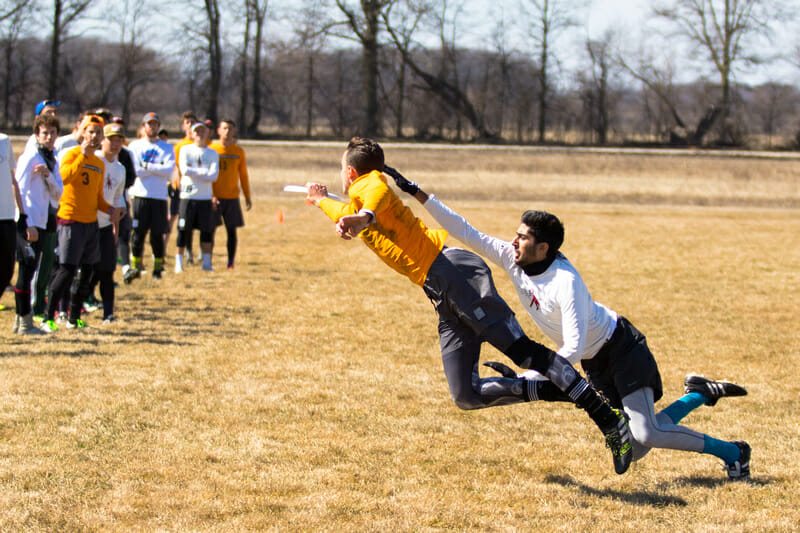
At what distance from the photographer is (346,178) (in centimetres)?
434

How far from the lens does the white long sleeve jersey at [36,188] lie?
6.79 m

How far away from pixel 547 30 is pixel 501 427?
30938mm

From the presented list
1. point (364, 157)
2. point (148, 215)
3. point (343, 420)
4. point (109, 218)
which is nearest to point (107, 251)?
point (109, 218)

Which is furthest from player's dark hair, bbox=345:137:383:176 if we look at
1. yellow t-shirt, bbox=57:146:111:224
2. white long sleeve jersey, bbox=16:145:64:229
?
yellow t-shirt, bbox=57:146:111:224

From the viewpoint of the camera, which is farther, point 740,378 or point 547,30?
point 547,30

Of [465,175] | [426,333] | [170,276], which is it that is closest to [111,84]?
[465,175]

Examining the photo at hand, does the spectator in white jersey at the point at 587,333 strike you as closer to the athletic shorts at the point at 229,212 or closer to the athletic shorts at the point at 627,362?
the athletic shorts at the point at 627,362

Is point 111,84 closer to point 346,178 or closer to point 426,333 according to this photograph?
point 426,333

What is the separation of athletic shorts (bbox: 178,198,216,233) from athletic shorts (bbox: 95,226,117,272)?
9.15 feet

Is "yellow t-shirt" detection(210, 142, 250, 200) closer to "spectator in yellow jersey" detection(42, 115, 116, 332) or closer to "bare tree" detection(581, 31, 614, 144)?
"spectator in yellow jersey" detection(42, 115, 116, 332)

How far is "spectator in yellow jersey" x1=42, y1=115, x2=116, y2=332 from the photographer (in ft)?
23.4

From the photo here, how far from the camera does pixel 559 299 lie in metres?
Result: 3.86

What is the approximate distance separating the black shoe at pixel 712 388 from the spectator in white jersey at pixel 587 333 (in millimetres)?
12

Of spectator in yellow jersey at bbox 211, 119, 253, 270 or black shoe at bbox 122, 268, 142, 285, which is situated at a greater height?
spectator in yellow jersey at bbox 211, 119, 253, 270
